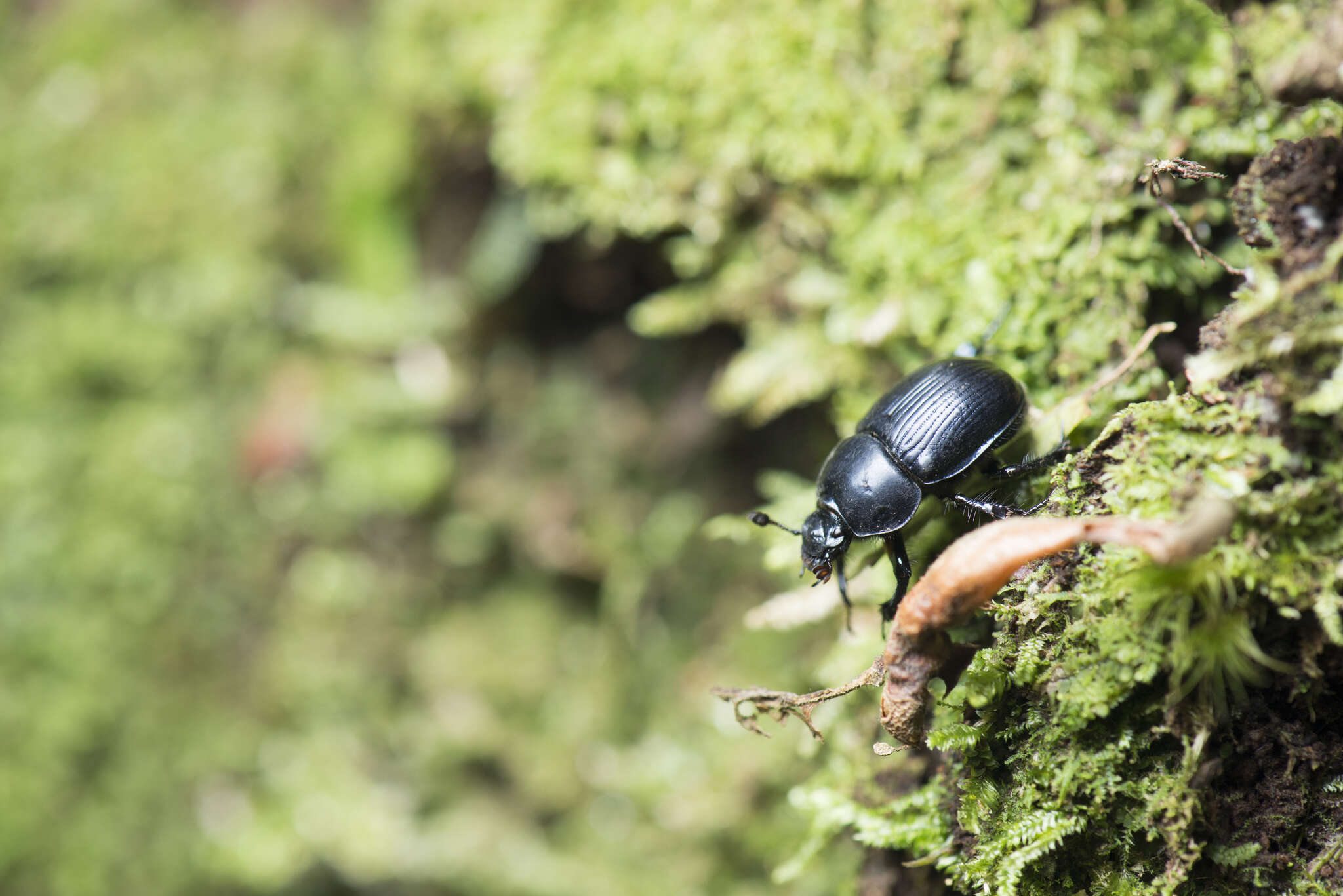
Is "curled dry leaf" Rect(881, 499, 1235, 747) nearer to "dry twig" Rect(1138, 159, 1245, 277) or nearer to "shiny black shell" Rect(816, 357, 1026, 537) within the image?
"shiny black shell" Rect(816, 357, 1026, 537)

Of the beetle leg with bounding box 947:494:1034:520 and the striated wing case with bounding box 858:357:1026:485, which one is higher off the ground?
the striated wing case with bounding box 858:357:1026:485

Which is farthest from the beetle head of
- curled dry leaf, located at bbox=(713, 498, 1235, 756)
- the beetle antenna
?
curled dry leaf, located at bbox=(713, 498, 1235, 756)

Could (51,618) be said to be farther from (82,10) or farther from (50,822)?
(82,10)

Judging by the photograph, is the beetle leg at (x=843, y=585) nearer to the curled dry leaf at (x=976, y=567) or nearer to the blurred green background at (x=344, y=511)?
the curled dry leaf at (x=976, y=567)

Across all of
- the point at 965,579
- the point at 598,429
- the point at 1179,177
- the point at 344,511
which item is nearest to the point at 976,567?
the point at 965,579

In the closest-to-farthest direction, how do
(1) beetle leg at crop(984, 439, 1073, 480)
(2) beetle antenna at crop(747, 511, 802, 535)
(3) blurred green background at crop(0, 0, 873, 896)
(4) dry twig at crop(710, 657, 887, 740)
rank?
1. (4) dry twig at crop(710, 657, 887, 740)
2. (1) beetle leg at crop(984, 439, 1073, 480)
3. (2) beetle antenna at crop(747, 511, 802, 535)
4. (3) blurred green background at crop(0, 0, 873, 896)

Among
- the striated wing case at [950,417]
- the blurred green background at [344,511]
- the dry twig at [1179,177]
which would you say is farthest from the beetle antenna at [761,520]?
the dry twig at [1179,177]
